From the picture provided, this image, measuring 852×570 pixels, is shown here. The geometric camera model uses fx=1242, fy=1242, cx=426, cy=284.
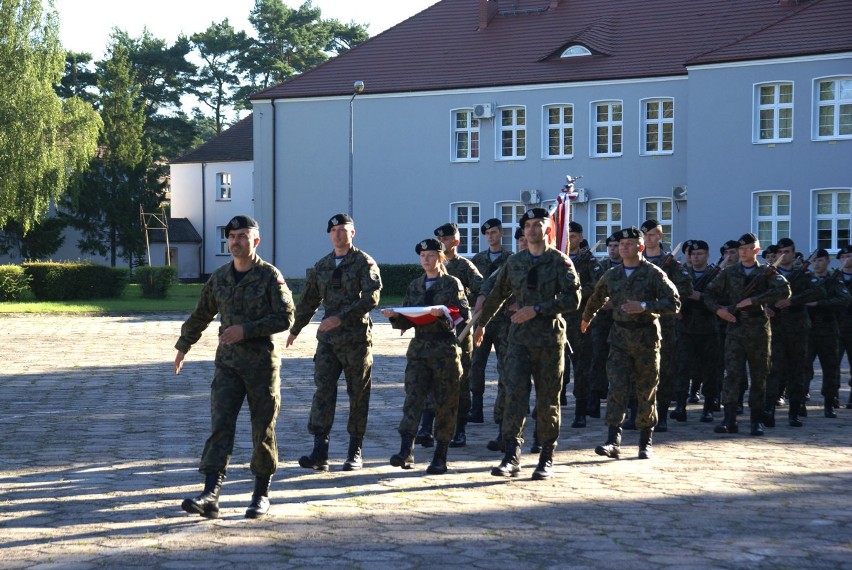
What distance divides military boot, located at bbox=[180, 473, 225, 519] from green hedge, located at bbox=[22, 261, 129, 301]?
119ft

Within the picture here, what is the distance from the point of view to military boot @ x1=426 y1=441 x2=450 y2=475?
9.98m

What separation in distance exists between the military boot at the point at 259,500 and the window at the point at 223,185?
67.0 metres

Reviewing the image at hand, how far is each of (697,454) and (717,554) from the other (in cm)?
418

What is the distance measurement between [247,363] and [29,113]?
44264mm

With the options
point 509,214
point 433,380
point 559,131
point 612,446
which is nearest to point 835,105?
point 559,131

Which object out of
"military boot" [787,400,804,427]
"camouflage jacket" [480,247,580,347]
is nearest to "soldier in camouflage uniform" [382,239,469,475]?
"camouflage jacket" [480,247,580,347]

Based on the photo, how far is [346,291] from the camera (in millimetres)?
10234

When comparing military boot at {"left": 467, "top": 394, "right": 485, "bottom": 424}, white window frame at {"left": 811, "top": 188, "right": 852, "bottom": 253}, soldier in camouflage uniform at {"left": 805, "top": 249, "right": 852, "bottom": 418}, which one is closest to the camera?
military boot at {"left": 467, "top": 394, "right": 485, "bottom": 424}

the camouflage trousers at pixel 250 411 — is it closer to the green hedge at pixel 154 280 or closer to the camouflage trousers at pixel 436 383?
the camouflage trousers at pixel 436 383

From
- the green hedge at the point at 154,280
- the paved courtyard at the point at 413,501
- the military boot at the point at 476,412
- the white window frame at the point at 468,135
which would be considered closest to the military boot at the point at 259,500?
the paved courtyard at the point at 413,501

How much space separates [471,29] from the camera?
49.8 metres

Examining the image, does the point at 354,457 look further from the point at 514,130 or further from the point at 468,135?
the point at 468,135

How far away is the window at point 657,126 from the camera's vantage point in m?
44.1

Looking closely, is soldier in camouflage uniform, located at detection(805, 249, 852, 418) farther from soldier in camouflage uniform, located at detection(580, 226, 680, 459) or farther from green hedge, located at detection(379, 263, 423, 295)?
green hedge, located at detection(379, 263, 423, 295)
